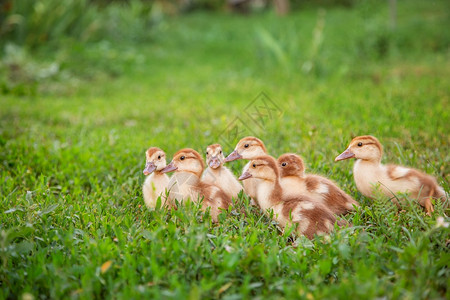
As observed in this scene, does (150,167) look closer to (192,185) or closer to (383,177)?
(192,185)

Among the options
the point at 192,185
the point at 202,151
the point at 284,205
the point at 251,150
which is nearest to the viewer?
the point at 284,205

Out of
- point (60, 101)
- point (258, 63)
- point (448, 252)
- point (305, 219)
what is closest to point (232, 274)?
point (305, 219)

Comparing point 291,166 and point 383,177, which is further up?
point 291,166

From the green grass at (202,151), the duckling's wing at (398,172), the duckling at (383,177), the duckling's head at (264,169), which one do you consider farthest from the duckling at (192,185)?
the duckling's wing at (398,172)

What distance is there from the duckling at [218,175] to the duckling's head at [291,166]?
0.36m

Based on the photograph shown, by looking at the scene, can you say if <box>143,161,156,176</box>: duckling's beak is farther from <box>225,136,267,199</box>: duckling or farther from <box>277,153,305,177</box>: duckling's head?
<box>277,153,305,177</box>: duckling's head

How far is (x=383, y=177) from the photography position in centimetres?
332

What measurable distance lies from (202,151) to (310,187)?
3.78 feet

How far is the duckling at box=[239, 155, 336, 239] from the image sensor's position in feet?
9.57

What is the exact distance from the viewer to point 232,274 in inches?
96.8

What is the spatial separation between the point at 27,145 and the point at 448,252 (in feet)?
13.2

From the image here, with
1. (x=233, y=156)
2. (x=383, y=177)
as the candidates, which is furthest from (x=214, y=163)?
(x=383, y=177)

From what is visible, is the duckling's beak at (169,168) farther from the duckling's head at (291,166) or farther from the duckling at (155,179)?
the duckling's head at (291,166)

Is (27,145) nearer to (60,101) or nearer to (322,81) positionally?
(60,101)
